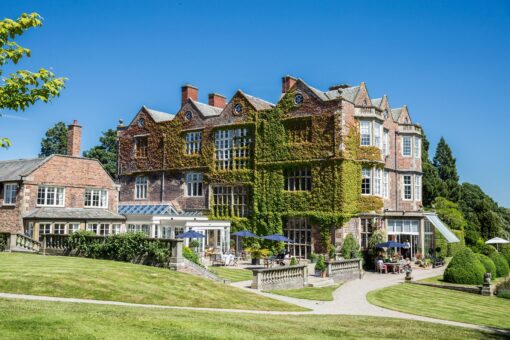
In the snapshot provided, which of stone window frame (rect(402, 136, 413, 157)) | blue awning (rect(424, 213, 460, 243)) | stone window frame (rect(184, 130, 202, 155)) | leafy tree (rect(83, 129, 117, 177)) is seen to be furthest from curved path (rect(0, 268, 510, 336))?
leafy tree (rect(83, 129, 117, 177))

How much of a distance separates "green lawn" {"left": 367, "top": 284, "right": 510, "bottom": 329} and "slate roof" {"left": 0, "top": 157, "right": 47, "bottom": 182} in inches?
1031

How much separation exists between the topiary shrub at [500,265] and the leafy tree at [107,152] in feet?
164

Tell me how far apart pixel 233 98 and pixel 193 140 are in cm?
569

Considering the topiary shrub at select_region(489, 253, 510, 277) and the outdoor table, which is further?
the topiary shrub at select_region(489, 253, 510, 277)

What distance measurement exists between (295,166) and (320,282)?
15.2 metres

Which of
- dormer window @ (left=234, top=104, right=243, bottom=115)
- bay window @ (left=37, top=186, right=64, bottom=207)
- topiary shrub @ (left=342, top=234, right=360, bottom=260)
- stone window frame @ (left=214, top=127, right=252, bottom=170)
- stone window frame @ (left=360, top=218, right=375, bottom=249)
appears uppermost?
dormer window @ (left=234, top=104, right=243, bottom=115)

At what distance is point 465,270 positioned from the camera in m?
30.9

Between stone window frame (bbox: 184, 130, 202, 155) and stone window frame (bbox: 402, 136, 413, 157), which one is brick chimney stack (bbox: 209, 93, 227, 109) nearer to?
stone window frame (bbox: 184, 130, 202, 155)

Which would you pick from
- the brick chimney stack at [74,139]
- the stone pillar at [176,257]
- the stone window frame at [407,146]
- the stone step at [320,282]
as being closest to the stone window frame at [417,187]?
the stone window frame at [407,146]

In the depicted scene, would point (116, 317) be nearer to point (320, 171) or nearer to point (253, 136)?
point (320, 171)

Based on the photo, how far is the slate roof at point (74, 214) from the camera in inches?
1421

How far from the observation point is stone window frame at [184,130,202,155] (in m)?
46.9

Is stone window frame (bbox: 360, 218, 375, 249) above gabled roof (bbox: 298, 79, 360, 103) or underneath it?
underneath

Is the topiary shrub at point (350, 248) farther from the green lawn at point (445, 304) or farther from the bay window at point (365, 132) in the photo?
the bay window at point (365, 132)
